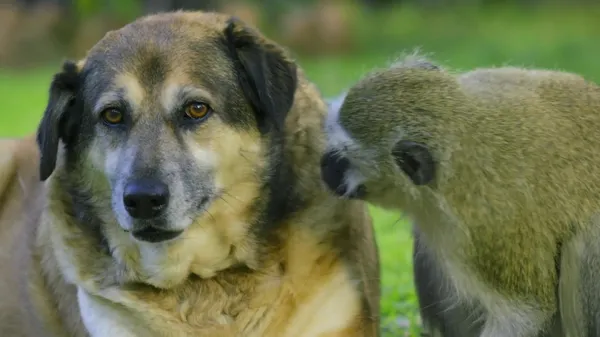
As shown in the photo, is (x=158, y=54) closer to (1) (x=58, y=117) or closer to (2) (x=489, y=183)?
(1) (x=58, y=117)

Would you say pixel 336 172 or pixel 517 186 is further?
pixel 336 172

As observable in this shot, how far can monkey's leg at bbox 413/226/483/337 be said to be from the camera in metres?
4.75

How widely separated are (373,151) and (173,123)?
2.95 feet

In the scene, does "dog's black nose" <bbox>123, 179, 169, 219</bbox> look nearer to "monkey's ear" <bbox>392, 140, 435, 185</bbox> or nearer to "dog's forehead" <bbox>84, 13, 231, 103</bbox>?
"dog's forehead" <bbox>84, 13, 231, 103</bbox>

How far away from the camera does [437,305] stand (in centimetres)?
496

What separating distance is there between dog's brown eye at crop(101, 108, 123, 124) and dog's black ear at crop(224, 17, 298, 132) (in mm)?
579

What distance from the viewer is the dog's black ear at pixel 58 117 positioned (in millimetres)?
4641

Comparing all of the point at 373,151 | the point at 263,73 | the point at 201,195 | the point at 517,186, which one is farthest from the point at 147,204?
the point at 517,186

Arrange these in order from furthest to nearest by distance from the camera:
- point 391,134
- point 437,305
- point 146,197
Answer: point 437,305 < point 391,134 < point 146,197

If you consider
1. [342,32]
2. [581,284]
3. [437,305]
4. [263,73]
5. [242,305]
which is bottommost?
[342,32]

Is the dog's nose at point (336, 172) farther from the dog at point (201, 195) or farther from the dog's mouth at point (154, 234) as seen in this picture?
the dog's mouth at point (154, 234)

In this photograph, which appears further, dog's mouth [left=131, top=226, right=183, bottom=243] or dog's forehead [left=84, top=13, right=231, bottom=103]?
dog's forehead [left=84, top=13, right=231, bottom=103]


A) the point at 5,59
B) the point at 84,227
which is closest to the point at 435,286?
the point at 84,227

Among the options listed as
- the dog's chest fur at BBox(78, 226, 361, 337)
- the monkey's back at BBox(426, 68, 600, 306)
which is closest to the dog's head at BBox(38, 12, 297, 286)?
the dog's chest fur at BBox(78, 226, 361, 337)
